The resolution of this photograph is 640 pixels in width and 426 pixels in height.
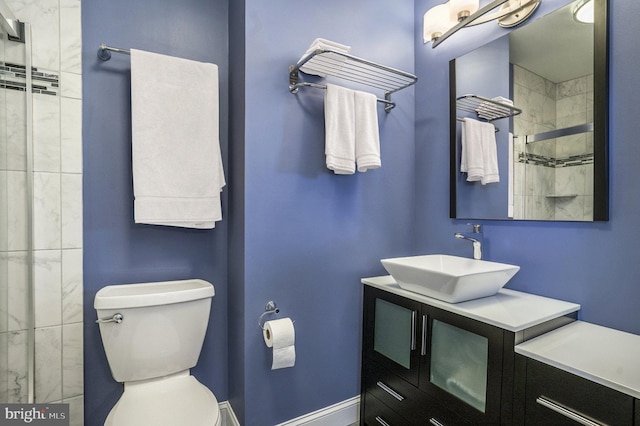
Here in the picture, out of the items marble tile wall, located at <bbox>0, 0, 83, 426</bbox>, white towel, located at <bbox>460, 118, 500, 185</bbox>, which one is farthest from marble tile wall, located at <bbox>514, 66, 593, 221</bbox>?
marble tile wall, located at <bbox>0, 0, 83, 426</bbox>

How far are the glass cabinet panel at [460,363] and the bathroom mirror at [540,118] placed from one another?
2.17ft

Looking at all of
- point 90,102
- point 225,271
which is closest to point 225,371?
point 225,271

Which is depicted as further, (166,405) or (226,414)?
(226,414)

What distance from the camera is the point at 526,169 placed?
150cm

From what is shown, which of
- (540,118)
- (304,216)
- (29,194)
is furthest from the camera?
(304,216)

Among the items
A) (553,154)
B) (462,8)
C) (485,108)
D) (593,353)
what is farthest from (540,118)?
(593,353)

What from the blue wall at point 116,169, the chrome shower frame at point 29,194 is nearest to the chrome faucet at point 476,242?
the blue wall at point 116,169

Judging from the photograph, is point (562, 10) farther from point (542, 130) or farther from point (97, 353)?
point (97, 353)

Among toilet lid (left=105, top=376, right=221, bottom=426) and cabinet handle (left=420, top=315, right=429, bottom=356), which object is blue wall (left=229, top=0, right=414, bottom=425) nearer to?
toilet lid (left=105, top=376, right=221, bottom=426)

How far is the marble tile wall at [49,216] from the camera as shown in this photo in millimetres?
1293

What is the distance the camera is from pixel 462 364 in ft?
4.11

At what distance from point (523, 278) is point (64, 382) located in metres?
2.16

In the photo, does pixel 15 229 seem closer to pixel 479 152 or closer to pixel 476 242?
pixel 476 242

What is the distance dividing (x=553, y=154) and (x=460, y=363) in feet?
3.26
